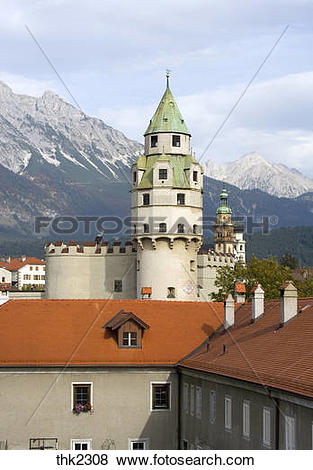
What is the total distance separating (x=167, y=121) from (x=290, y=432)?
204ft

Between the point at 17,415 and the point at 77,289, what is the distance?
50.4m

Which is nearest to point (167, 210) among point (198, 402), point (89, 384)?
point (89, 384)

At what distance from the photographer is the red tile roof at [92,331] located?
1957 inches

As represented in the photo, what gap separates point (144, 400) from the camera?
50.0 meters

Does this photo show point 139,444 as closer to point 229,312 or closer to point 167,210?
point 229,312

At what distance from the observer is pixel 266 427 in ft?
120

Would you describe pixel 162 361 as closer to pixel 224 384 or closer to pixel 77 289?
pixel 224 384

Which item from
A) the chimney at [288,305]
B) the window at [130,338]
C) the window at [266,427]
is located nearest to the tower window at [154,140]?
the window at [130,338]

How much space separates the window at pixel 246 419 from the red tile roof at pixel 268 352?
130 cm

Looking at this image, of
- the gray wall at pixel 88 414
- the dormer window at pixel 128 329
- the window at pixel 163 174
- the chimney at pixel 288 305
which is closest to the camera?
the chimney at pixel 288 305

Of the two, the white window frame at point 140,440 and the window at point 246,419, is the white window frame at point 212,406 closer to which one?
the window at point 246,419

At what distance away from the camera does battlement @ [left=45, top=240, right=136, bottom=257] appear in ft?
325

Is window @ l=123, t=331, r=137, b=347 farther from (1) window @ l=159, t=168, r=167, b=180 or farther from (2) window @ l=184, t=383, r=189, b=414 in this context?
(1) window @ l=159, t=168, r=167, b=180
